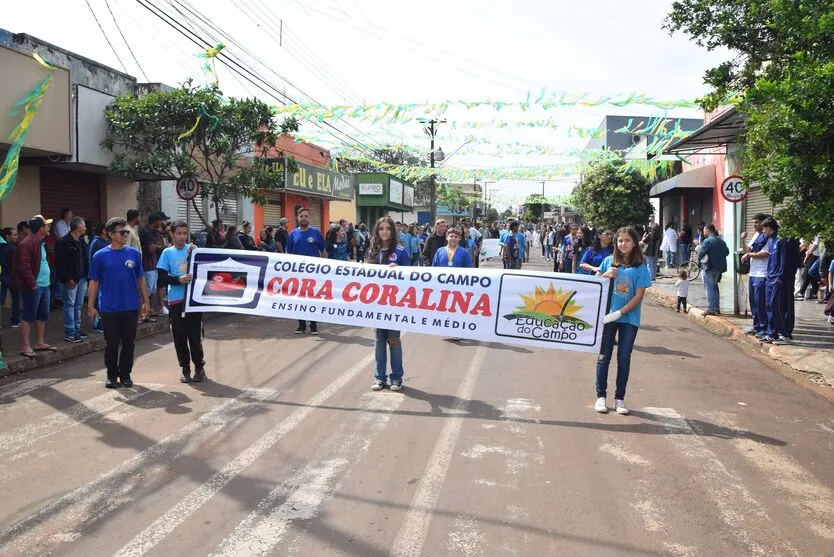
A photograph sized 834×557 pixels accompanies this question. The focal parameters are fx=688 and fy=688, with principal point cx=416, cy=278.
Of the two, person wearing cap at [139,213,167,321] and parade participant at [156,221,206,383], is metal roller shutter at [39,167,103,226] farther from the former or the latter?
parade participant at [156,221,206,383]

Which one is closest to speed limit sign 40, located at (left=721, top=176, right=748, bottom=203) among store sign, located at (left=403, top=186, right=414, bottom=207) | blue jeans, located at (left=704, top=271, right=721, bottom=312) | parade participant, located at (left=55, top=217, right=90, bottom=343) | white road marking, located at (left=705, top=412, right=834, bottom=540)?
blue jeans, located at (left=704, top=271, right=721, bottom=312)

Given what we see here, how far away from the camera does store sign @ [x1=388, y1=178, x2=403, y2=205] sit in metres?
42.3

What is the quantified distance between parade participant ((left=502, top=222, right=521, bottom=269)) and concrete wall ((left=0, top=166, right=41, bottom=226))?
1123 centimetres

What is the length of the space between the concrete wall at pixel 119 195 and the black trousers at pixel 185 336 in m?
10.2

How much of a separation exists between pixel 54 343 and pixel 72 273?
3.35ft

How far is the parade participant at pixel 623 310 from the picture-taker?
6.55 m

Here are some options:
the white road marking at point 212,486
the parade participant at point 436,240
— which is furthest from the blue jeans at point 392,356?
the parade participant at point 436,240

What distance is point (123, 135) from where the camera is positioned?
15.0 m

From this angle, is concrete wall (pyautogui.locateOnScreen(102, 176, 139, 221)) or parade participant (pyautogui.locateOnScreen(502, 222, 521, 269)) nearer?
concrete wall (pyautogui.locateOnScreen(102, 176, 139, 221))

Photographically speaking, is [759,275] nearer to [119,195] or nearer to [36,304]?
[36,304]

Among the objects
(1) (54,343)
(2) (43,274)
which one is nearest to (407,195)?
(1) (54,343)

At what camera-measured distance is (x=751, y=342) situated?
1065cm

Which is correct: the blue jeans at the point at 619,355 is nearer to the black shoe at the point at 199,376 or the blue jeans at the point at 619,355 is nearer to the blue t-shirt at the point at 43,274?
the black shoe at the point at 199,376

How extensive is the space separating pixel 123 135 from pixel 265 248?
13.9ft
